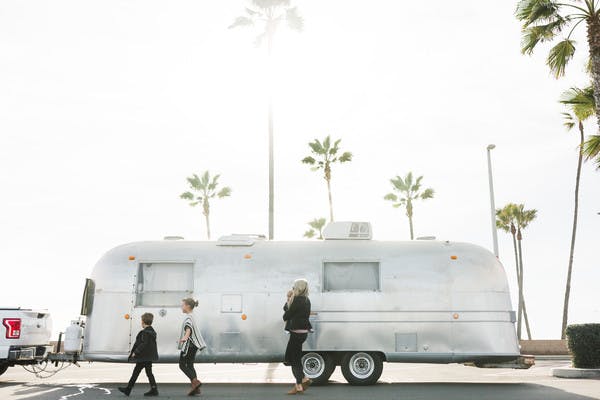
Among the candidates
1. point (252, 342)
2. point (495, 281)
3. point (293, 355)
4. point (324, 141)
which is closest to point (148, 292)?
point (252, 342)

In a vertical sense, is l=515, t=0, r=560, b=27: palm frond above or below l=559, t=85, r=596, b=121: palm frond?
above

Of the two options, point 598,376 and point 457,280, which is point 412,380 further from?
point 598,376

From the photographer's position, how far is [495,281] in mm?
13086

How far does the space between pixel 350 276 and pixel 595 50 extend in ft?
32.4

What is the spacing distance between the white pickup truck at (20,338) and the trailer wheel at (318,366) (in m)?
5.57

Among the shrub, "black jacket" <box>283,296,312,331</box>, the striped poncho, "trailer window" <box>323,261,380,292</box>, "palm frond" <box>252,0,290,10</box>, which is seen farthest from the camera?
"palm frond" <box>252,0,290,10</box>

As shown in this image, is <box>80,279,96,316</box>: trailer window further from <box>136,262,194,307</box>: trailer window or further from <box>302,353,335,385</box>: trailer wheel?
<box>302,353,335,385</box>: trailer wheel

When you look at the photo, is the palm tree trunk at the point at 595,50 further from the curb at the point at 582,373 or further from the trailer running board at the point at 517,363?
the trailer running board at the point at 517,363

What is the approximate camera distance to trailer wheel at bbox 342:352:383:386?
41.9 feet

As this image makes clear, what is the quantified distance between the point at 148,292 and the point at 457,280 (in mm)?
6324

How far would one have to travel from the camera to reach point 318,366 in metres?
12.9

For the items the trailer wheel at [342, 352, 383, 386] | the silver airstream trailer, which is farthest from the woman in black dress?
the trailer wheel at [342, 352, 383, 386]

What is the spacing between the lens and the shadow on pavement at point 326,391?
10.8 m

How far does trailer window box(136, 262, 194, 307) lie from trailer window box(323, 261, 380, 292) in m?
2.81
